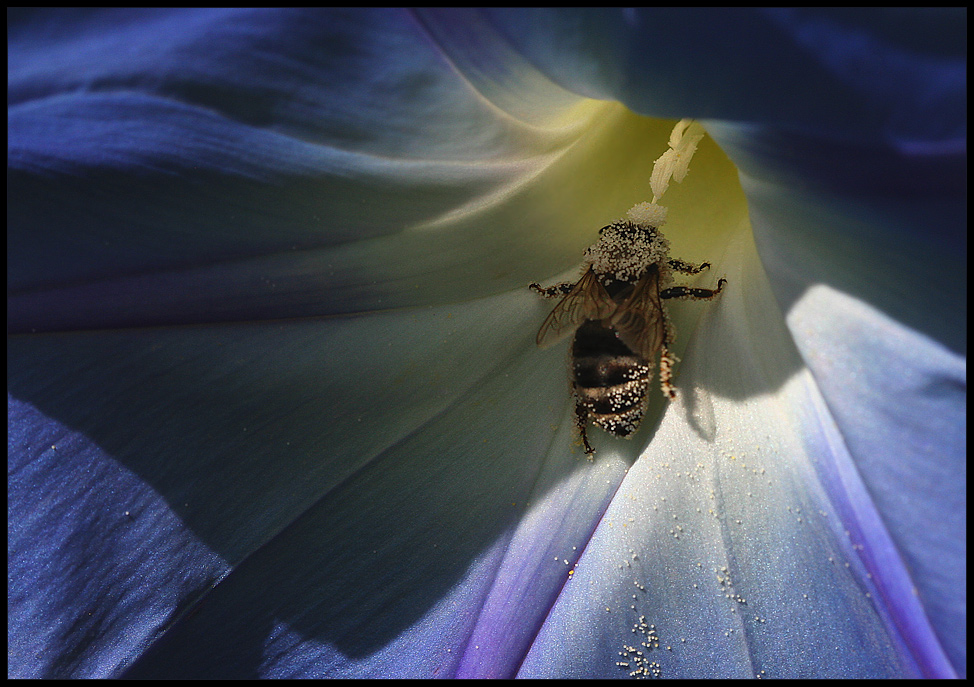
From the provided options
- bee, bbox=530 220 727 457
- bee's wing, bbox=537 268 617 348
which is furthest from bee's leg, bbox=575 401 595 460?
bee's wing, bbox=537 268 617 348

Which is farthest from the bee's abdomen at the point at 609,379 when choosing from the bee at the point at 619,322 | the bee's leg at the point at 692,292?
the bee's leg at the point at 692,292

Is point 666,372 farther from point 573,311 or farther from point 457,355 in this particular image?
point 457,355

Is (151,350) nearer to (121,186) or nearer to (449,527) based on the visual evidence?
(121,186)

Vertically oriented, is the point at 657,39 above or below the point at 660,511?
above

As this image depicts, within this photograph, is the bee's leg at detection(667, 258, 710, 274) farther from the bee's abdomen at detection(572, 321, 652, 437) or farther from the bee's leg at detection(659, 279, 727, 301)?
the bee's abdomen at detection(572, 321, 652, 437)

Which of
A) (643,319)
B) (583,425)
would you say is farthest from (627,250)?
(583,425)

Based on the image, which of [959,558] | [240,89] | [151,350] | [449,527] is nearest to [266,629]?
[449,527]
